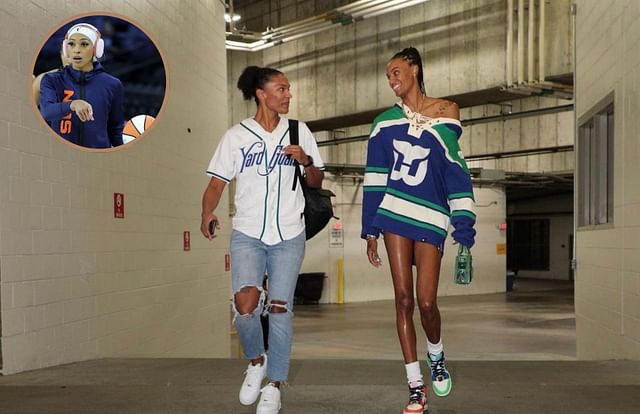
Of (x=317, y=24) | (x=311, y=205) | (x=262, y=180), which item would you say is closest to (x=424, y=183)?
(x=311, y=205)

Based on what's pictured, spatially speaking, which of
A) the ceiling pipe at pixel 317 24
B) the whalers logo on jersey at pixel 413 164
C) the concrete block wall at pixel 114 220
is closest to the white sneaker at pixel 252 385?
the whalers logo on jersey at pixel 413 164

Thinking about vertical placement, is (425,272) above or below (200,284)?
above

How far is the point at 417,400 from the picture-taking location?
273 centimetres

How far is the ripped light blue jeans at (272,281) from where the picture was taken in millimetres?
2797

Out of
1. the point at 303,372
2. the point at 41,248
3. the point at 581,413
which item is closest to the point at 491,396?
the point at 581,413

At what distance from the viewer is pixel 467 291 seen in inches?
719

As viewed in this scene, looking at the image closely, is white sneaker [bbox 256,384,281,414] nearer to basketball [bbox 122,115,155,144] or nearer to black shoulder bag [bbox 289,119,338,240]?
black shoulder bag [bbox 289,119,338,240]

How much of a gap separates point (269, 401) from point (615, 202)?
12.1ft

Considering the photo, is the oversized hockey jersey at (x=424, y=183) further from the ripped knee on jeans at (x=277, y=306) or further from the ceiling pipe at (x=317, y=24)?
the ceiling pipe at (x=317, y=24)

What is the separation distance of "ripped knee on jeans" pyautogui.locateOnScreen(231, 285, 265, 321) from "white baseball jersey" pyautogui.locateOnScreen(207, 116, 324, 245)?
0.68ft

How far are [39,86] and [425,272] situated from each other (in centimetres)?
291

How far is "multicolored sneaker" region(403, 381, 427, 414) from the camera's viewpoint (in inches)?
106

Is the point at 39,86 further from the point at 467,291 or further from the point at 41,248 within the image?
the point at 467,291

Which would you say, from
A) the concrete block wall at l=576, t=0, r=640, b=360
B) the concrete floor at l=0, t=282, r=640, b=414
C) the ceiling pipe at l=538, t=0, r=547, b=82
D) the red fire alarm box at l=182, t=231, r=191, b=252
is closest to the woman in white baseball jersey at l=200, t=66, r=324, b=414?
the concrete floor at l=0, t=282, r=640, b=414
